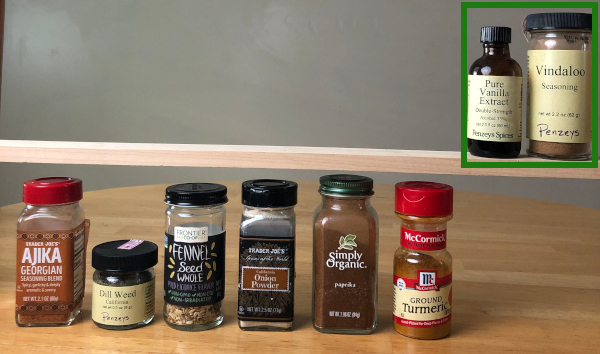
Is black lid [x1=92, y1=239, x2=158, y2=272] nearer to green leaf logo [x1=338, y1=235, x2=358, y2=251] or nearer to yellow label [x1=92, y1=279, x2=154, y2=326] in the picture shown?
yellow label [x1=92, y1=279, x2=154, y2=326]

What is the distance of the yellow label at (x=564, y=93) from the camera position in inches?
34.0

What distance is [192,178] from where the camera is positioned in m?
3.83

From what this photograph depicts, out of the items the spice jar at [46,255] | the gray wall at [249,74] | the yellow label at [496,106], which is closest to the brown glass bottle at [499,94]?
the yellow label at [496,106]

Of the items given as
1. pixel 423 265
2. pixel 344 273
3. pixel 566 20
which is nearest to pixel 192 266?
pixel 344 273

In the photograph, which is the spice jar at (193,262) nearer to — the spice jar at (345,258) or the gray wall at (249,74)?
the spice jar at (345,258)

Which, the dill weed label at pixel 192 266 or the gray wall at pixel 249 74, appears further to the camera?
the gray wall at pixel 249 74

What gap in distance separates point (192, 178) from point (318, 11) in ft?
4.23

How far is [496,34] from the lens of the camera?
865mm

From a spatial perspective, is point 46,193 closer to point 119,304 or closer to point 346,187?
point 119,304

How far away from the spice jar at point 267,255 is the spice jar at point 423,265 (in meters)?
0.16

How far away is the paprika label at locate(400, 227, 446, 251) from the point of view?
0.86m

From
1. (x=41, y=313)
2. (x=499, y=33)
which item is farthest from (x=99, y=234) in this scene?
(x=499, y=33)

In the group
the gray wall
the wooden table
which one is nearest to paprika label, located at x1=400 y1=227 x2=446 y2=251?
the wooden table

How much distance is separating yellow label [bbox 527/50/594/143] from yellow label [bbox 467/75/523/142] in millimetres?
37
